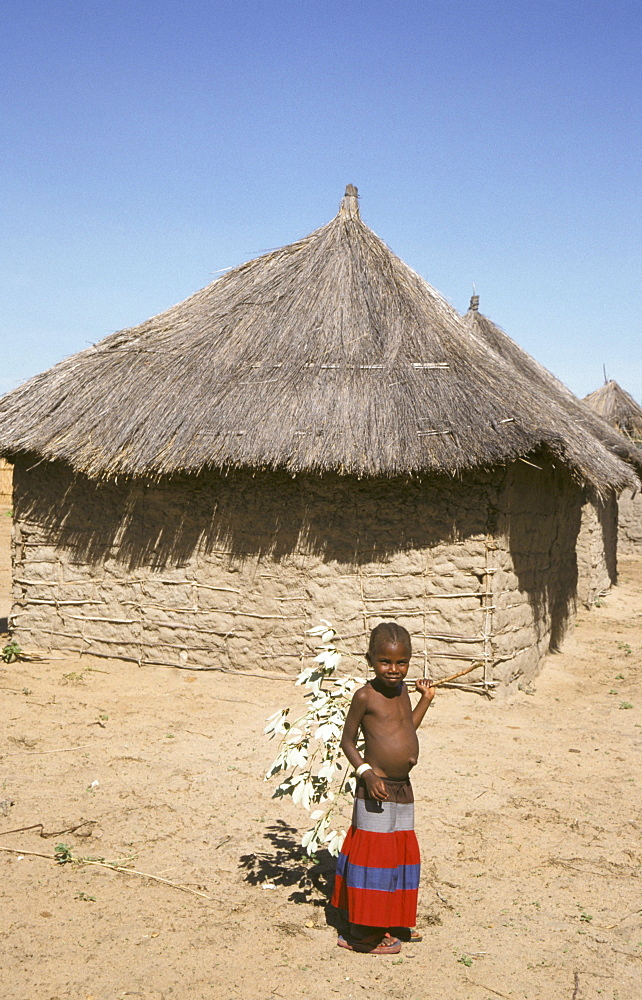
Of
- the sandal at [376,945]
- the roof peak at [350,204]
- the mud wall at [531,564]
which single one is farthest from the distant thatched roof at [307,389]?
the sandal at [376,945]

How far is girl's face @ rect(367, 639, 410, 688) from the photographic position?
2.99 metres

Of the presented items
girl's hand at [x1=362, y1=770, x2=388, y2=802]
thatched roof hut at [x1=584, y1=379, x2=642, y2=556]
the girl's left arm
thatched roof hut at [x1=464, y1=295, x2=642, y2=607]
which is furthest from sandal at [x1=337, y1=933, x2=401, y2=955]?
thatched roof hut at [x1=584, y1=379, x2=642, y2=556]

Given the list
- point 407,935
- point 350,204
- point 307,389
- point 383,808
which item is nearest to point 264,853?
point 407,935

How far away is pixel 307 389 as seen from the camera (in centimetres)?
691

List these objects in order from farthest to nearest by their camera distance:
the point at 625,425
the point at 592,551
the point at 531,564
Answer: the point at 625,425, the point at 592,551, the point at 531,564

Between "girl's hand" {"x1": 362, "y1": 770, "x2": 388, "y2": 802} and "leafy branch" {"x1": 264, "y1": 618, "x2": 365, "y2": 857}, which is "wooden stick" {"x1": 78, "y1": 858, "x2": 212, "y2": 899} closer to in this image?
"leafy branch" {"x1": 264, "y1": 618, "x2": 365, "y2": 857}

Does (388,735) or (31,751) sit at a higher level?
(388,735)

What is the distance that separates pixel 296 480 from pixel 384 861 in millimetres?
4059

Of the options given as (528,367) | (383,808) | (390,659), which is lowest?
(383,808)

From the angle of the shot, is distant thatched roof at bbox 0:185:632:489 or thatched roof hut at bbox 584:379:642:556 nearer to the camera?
distant thatched roof at bbox 0:185:632:489

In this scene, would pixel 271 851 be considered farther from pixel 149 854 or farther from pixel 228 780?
pixel 228 780

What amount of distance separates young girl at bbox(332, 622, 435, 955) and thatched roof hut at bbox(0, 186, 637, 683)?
335 cm

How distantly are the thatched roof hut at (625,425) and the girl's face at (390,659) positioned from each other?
13695 mm

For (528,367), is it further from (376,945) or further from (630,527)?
(376,945)
